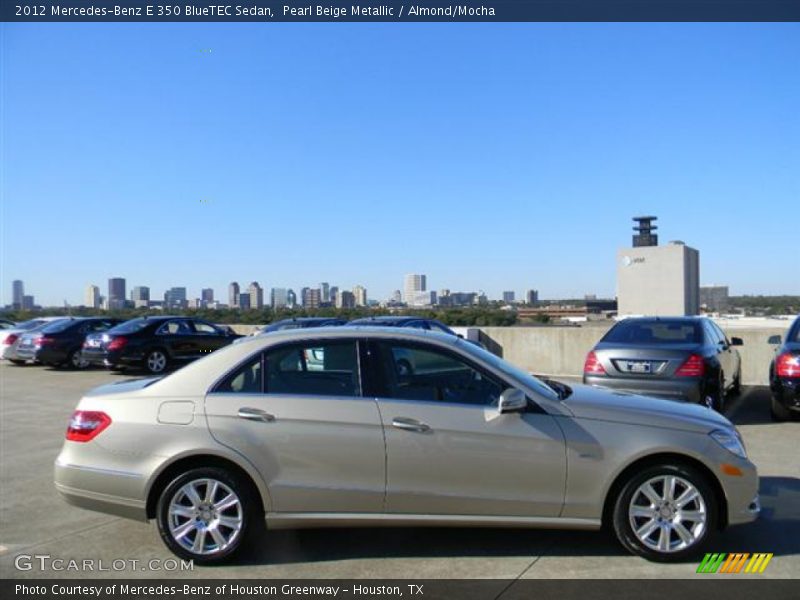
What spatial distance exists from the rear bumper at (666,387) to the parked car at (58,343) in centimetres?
1433

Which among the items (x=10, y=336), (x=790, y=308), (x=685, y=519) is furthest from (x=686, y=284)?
(x=685, y=519)

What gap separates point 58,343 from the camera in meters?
19.1

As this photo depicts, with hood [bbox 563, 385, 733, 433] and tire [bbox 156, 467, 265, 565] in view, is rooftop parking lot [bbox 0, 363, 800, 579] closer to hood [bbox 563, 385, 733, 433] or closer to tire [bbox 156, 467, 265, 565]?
tire [bbox 156, 467, 265, 565]

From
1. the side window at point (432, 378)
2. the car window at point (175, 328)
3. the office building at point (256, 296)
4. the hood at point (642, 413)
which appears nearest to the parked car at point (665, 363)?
the hood at point (642, 413)

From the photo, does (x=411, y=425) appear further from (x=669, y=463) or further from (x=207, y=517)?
(x=669, y=463)

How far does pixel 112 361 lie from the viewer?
56.9 feet

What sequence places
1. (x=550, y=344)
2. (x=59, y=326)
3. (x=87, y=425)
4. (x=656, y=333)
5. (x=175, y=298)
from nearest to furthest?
(x=87, y=425) → (x=656, y=333) → (x=550, y=344) → (x=59, y=326) → (x=175, y=298)

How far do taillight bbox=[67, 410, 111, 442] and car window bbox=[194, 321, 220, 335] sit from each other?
13998 mm

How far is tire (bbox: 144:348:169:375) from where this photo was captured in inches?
694

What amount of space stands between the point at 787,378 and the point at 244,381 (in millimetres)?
7541

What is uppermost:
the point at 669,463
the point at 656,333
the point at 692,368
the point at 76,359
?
the point at 656,333

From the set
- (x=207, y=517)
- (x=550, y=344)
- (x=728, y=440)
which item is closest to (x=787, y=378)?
(x=728, y=440)

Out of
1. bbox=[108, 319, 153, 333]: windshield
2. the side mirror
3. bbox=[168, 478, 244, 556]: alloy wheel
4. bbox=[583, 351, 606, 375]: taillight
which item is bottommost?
bbox=[168, 478, 244, 556]: alloy wheel

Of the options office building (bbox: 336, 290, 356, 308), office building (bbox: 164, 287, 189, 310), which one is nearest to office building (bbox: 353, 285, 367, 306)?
office building (bbox: 336, 290, 356, 308)
